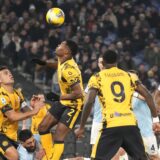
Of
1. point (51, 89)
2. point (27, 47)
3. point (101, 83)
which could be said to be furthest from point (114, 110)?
point (27, 47)

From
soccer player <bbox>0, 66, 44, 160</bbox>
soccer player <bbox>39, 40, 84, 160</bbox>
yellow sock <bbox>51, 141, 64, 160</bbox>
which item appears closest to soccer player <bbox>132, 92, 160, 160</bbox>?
soccer player <bbox>39, 40, 84, 160</bbox>

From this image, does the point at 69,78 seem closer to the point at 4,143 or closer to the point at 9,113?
the point at 9,113

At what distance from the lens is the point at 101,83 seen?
8.62 metres

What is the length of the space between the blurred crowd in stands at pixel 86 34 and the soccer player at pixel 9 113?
6712 millimetres

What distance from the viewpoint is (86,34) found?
62.6 ft

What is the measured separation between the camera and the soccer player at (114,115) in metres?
8.56

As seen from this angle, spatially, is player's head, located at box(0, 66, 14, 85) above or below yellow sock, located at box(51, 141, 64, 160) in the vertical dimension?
above

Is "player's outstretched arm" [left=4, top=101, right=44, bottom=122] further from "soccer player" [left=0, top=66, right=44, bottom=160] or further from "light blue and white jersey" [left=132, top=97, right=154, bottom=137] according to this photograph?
"light blue and white jersey" [left=132, top=97, right=154, bottom=137]

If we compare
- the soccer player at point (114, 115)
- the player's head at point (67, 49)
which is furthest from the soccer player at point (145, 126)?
the soccer player at point (114, 115)

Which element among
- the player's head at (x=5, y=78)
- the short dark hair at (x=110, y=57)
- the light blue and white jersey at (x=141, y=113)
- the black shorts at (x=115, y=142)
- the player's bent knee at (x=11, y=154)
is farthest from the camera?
the light blue and white jersey at (x=141, y=113)

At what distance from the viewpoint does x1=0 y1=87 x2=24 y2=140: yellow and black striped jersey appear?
9680 mm

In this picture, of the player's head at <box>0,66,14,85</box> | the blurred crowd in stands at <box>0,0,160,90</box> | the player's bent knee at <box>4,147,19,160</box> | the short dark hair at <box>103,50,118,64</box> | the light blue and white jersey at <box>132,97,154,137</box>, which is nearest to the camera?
the short dark hair at <box>103,50,118,64</box>

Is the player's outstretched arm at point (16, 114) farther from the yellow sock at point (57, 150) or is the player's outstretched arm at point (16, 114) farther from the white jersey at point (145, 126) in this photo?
the white jersey at point (145, 126)

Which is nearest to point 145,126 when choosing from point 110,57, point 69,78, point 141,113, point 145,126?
point 145,126
